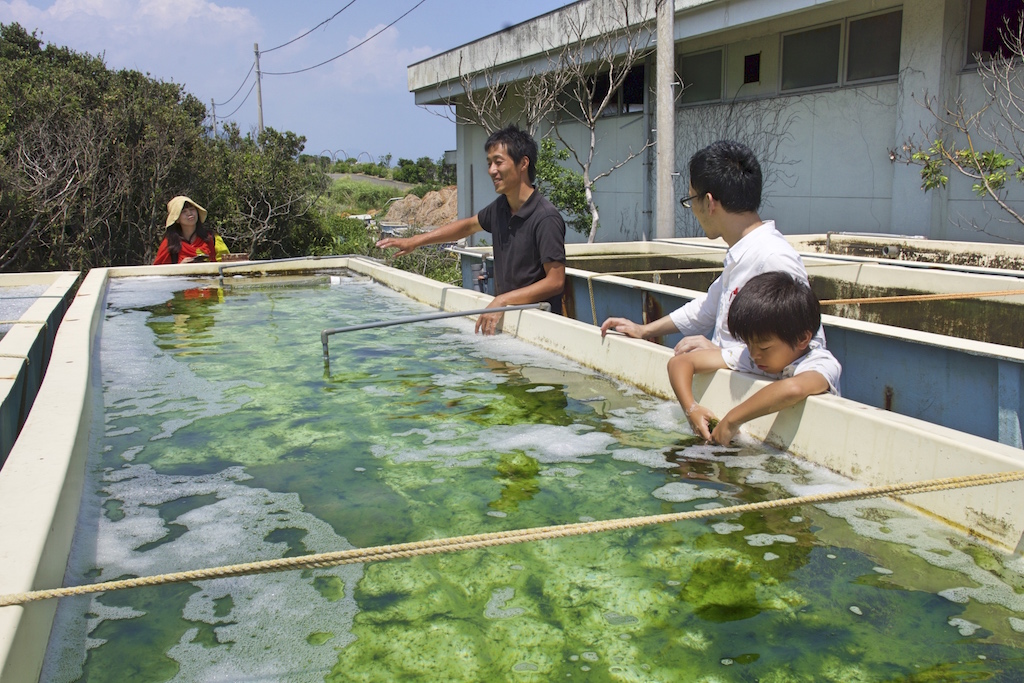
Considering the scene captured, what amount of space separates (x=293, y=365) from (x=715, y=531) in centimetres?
323

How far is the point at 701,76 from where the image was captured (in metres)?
12.9

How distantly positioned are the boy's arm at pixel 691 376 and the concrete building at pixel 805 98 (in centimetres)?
539

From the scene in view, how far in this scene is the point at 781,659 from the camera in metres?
2.06

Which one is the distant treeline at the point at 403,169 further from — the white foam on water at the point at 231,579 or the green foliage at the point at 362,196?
the white foam on water at the point at 231,579

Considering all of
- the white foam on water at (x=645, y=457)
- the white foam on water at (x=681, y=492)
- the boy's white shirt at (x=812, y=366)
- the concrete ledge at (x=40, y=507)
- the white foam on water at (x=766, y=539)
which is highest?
the boy's white shirt at (x=812, y=366)

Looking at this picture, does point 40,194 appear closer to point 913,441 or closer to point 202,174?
point 202,174

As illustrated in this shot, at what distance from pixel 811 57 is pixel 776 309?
9.21 meters

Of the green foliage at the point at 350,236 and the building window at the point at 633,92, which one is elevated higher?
the building window at the point at 633,92

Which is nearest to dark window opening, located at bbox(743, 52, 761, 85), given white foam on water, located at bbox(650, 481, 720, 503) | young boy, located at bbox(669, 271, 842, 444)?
young boy, located at bbox(669, 271, 842, 444)

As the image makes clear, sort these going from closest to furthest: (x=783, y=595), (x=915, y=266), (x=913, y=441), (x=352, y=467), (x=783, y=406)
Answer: (x=783, y=595)
(x=913, y=441)
(x=783, y=406)
(x=352, y=467)
(x=915, y=266)

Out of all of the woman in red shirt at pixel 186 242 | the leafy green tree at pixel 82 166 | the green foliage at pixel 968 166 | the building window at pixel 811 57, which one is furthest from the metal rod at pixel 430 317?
the leafy green tree at pixel 82 166

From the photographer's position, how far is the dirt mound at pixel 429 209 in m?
24.1

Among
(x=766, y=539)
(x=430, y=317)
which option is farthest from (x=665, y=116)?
(x=766, y=539)

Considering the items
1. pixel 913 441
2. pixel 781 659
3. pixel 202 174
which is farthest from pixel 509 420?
pixel 202 174
